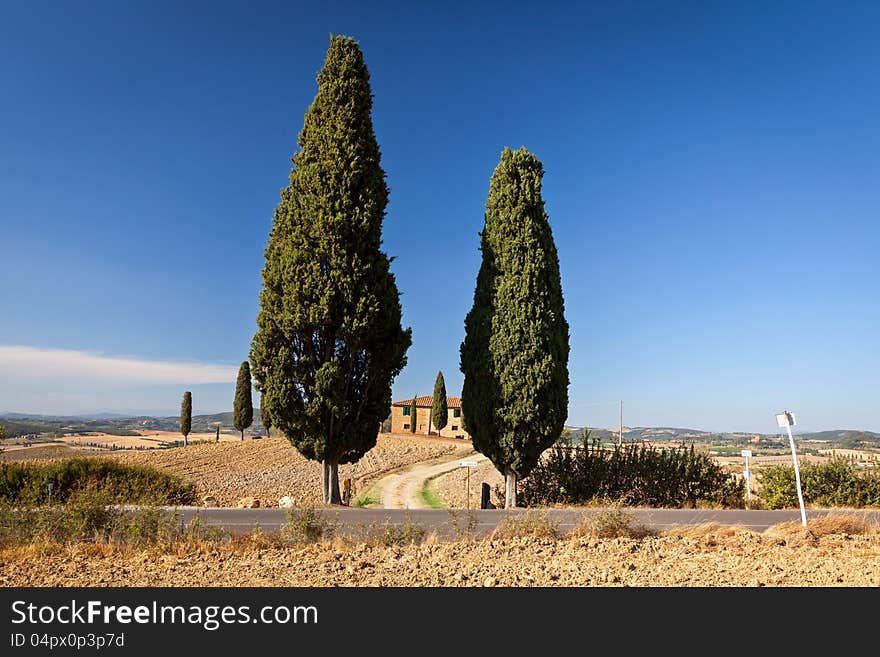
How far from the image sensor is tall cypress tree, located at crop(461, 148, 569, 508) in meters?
14.6

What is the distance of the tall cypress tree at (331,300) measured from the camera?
45.6ft

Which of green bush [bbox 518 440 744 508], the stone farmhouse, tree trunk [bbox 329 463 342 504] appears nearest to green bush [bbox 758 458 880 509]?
green bush [bbox 518 440 744 508]

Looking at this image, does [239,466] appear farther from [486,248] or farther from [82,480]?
Answer: [486,248]

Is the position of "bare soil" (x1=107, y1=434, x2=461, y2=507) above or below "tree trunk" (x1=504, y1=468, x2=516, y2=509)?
below

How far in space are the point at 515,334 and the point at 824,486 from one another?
357 inches

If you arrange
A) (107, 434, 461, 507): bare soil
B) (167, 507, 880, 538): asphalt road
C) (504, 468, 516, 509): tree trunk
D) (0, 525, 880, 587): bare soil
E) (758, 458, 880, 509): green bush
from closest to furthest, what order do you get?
(0, 525, 880, 587): bare soil
(167, 507, 880, 538): asphalt road
(504, 468, 516, 509): tree trunk
(758, 458, 880, 509): green bush
(107, 434, 461, 507): bare soil

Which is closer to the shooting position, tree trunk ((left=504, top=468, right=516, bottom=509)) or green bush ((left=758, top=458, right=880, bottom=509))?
tree trunk ((left=504, top=468, right=516, bottom=509))

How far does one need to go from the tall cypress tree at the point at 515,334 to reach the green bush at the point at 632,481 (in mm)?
1370

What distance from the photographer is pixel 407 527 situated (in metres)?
8.34

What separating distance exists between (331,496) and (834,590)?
11.1 metres

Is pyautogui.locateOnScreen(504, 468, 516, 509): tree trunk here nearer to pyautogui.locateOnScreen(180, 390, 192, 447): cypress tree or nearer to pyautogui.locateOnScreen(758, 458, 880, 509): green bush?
pyautogui.locateOnScreen(758, 458, 880, 509): green bush

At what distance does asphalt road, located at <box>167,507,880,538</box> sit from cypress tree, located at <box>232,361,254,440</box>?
4462cm

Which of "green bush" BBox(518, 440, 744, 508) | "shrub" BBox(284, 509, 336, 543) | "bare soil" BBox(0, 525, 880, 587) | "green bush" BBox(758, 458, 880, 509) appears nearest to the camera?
"bare soil" BBox(0, 525, 880, 587)

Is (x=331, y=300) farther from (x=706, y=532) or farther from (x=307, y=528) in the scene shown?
(x=706, y=532)
